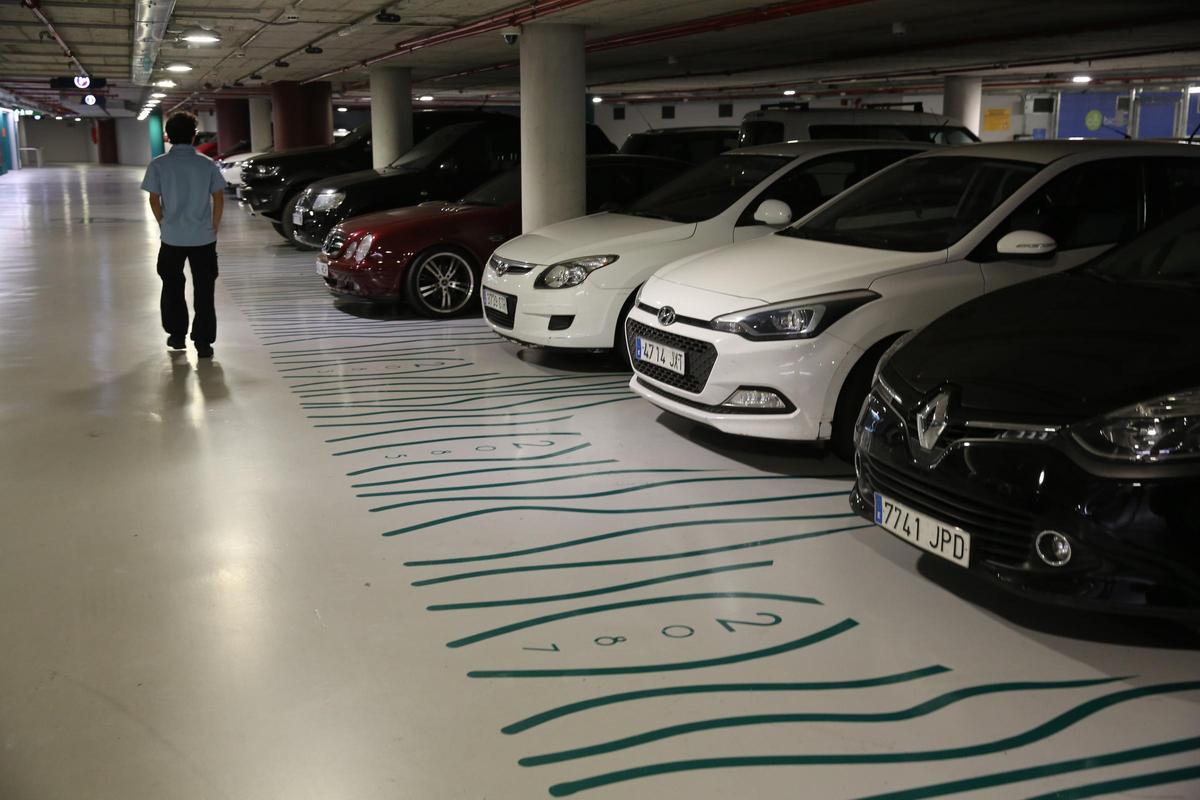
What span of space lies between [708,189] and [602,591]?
13.8 feet

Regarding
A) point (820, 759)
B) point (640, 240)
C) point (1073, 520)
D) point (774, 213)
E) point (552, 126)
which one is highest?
point (552, 126)

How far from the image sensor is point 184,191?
7.41 metres

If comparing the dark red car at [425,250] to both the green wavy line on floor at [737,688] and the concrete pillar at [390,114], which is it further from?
the green wavy line on floor at [737,688]

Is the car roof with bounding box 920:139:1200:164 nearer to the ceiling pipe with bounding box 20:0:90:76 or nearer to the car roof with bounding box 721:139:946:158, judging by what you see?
the car roof with bounding box 721:139:946:158

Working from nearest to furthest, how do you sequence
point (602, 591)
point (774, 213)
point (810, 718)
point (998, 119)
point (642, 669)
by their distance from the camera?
point (810, 718) → point (642, 669) → point (602, 591) → point (774, 213) → point (998, 119)

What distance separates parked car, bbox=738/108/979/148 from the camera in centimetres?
1133

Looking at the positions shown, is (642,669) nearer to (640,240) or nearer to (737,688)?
(737,688)

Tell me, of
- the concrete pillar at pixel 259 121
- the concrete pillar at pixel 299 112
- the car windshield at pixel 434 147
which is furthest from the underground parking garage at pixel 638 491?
the concrete pillar at pixel 259 121

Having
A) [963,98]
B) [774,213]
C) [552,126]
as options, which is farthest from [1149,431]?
[963,98]

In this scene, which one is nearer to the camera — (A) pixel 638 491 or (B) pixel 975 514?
(B) pixel 975 514

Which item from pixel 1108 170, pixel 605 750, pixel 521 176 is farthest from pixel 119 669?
pixel 521 176

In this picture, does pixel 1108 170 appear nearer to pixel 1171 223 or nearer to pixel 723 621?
pixel 1171 223

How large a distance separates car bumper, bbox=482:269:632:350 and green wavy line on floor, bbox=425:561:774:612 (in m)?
3.01

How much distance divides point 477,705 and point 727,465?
2.44m
